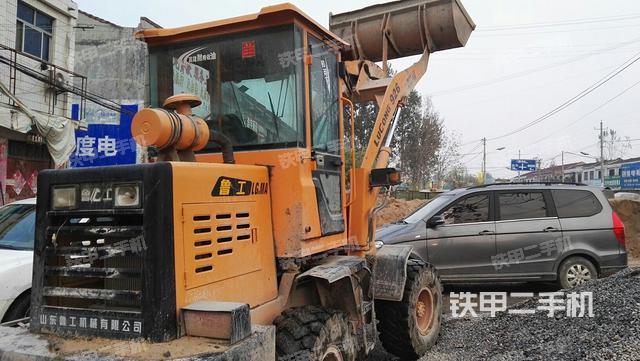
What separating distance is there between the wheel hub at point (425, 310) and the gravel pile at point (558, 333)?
24 centimetres

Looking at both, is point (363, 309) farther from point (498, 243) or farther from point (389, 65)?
point (498, 243)

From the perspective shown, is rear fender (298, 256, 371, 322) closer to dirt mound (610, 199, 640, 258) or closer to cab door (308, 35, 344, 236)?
cab door (308, 35, 344, 236)

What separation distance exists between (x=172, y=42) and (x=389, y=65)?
2.49 m

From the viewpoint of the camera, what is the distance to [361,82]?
511 cm

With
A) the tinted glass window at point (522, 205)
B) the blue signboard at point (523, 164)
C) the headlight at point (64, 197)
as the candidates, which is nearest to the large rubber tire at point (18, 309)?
the headlight at point (64, 197)

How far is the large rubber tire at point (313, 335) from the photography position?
126 inches

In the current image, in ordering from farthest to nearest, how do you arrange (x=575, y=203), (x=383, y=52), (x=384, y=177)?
(x=575, y=203) → (x=383, y=52) → (x=384, y=177)

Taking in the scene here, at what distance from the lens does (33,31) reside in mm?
13625

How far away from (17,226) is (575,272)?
7.40 meters

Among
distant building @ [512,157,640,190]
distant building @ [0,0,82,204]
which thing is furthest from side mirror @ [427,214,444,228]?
distant building @ [512,157,640,190]

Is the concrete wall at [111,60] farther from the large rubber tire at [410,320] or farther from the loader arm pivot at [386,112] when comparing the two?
the large rubber tire at [410,320]

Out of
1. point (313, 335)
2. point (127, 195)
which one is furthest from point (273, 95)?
point (313, 335)

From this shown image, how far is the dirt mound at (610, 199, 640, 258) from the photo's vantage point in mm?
12438

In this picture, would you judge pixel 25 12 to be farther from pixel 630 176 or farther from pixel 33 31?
pixel 630 176
